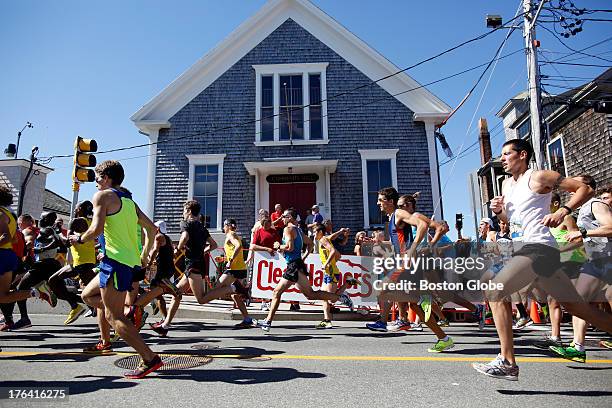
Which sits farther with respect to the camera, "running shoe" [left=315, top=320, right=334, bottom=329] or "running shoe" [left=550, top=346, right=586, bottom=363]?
"running shoe" [left=315, top=320, right=334, bottom=329]

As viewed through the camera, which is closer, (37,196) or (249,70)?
(249,70)

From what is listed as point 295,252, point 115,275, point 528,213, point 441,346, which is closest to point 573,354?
point 441,346

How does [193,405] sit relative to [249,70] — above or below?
below

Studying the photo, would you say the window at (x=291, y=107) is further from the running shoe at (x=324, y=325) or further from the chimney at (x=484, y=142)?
the chimney at (x=484, y=142)

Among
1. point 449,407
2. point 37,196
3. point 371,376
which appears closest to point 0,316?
point 371,376

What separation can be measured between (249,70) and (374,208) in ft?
22.6

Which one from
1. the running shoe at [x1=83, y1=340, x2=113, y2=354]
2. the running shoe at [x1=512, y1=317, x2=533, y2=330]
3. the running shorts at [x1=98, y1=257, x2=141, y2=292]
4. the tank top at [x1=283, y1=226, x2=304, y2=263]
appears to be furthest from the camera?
the running shoe at [x1=512, y1=317, x2=533, y2=330]

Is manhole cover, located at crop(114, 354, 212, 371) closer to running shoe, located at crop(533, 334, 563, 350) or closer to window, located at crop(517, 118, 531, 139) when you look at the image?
running shoe, located at crop(533, 334, 563, 350)

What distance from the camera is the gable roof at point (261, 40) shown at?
47.7 feet

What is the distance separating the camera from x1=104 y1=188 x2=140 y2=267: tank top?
3.91m

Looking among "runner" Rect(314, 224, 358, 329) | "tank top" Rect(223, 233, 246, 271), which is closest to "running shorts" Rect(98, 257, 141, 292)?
"tank top" Rect(223, 233, 246, 271)

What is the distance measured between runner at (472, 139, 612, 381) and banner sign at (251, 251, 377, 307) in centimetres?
583

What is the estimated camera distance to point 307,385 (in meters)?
3.43

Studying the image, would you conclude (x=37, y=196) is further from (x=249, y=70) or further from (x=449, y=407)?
(x=449, y=407)
